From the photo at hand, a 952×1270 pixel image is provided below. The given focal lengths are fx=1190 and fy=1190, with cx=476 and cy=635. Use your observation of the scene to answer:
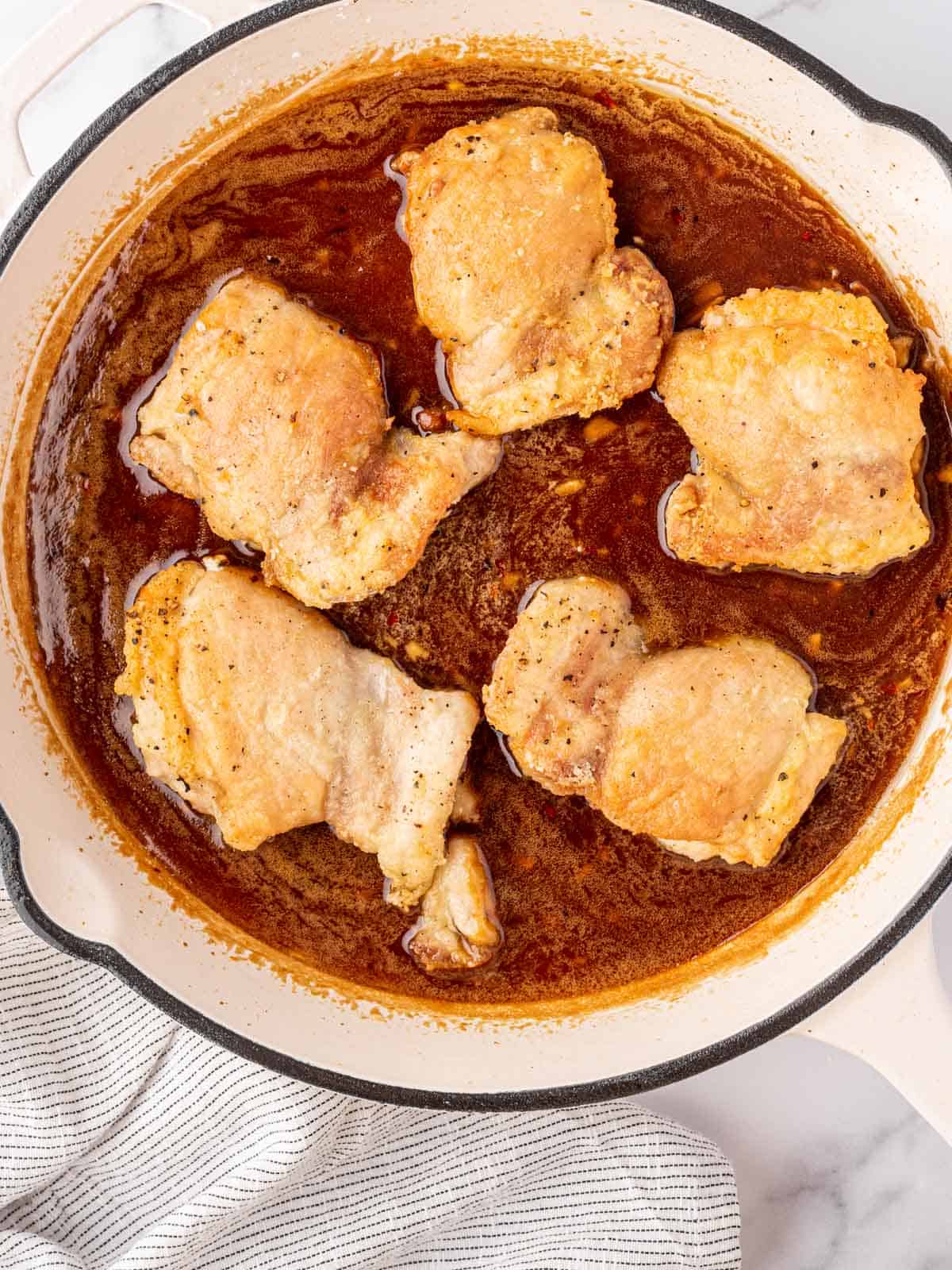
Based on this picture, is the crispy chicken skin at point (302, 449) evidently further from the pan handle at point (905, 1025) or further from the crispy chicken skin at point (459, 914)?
the pan handle at point (905, 1025)

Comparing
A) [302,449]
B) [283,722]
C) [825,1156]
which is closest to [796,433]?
[302,449]

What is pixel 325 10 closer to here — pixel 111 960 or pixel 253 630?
pixel 253 630

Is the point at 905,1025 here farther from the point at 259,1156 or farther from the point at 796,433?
the point at 259,1156

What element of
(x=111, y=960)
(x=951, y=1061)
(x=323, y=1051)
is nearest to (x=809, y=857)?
(x=951, y=1061)

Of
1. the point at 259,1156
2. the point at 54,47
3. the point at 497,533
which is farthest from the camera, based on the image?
the point at 259,1156

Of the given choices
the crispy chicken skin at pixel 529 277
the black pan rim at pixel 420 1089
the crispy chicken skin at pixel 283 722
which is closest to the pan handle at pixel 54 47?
the black pan rim at pixel 420 1089

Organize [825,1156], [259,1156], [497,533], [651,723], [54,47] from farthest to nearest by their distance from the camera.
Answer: [825,1156]
[259,1156]
[497,533]
[651,723]
[54,47]

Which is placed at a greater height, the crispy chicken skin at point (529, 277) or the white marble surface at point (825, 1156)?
the crispy chicken skin at point (529, 277)

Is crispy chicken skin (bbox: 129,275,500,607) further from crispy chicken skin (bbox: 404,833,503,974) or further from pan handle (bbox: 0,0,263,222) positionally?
crispy chicken skin (bbox: 404,833,503,974)
